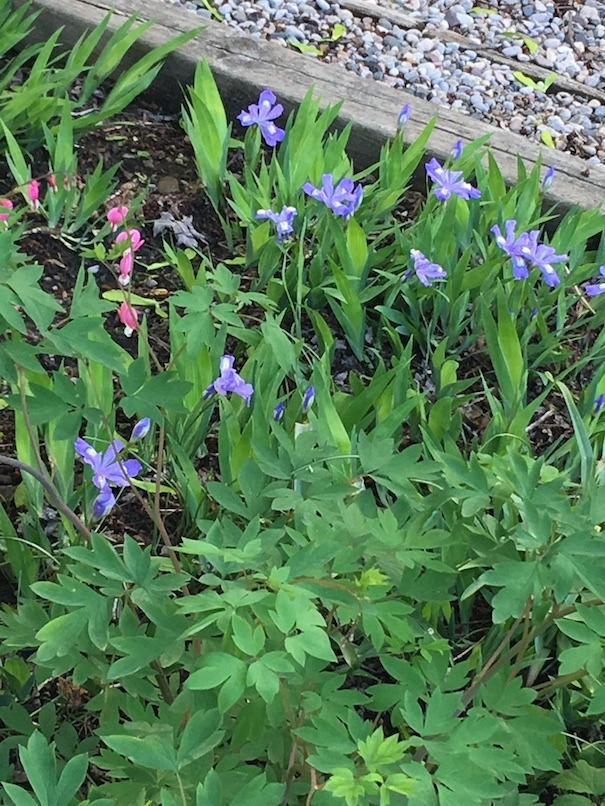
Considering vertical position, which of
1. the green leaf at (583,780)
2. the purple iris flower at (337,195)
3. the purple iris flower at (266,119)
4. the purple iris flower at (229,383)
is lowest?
the green leaf at (583,780)

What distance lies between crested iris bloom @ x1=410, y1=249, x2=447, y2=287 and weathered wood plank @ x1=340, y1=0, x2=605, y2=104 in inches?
58.2

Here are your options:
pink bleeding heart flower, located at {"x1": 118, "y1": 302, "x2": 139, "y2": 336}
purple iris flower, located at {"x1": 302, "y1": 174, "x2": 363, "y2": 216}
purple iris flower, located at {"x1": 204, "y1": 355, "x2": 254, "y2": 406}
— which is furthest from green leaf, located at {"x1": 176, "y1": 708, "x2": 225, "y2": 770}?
purple iris flower, located at {"x1": 302, "y1": 174, "x2": 363, "y2": 216}

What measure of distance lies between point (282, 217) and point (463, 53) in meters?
1.48

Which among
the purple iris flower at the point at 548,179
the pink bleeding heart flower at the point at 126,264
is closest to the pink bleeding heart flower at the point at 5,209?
the pink bleeding heart flower at the point at 126,264

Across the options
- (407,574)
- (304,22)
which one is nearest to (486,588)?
(407,574)

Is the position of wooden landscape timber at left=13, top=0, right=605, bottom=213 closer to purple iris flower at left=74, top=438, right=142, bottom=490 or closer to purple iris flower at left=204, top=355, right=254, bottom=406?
purple iris flower at left=204, top=355, right=254, bottom=406

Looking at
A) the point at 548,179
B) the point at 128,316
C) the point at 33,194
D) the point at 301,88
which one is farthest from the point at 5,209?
the point at 548,179

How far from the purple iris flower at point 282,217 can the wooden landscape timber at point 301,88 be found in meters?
0.47

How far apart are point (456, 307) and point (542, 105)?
1310 millimetres

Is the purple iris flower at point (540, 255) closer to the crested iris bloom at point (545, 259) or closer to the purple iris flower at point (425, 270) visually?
the crested iris bloom at point (545, 259)

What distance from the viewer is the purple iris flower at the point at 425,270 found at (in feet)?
5.24

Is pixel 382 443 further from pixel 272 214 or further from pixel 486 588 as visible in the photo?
pixel 272 214

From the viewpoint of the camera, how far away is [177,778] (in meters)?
0.84

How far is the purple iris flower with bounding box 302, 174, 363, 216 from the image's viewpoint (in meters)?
1.66
